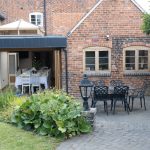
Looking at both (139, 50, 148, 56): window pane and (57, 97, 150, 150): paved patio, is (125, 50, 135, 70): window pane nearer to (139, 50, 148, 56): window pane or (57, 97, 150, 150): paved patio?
(139, 50, 148, 56): window pane

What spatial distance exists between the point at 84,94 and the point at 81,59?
6.73 meters

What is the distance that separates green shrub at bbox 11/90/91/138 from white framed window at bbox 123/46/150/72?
7.79 meters

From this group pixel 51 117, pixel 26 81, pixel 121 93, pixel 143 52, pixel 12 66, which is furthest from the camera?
pixel 12 66

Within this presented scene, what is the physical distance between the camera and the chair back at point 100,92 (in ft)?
46.2

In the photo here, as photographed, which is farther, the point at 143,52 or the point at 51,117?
the point at 143,52

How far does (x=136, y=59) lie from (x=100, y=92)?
491cm

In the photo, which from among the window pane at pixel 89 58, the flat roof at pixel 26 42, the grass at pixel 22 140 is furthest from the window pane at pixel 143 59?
the grass at pixel 22 140

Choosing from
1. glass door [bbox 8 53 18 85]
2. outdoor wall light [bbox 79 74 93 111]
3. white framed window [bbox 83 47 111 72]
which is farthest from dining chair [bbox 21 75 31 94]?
outdoor wall light [bbox 79 74 93 111]

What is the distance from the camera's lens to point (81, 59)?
60.0 feet

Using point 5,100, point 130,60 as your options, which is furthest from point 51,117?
point 130,60

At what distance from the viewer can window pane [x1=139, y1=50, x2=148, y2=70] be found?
18.5 meters

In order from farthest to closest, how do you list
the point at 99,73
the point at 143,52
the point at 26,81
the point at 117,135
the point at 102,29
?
the point at 26,81 → the point at 143,52 → the point at 99,73 → the point at 102,29 → the point at 117,135

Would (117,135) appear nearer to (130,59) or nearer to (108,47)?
(108,47)

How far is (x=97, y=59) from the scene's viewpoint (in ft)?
60.1
